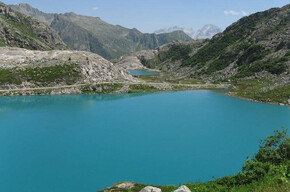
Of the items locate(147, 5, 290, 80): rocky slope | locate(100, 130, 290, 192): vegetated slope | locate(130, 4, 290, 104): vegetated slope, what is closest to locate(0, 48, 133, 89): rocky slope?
locate(130, 4, 290, 104): vegetated slope

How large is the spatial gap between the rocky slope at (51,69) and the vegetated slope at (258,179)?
120 m

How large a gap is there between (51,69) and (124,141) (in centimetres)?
10340

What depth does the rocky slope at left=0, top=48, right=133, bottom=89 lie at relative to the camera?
13162 centimetres

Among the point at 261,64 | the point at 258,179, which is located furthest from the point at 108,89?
the point at 258,179

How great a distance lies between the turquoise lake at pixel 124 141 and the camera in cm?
4125

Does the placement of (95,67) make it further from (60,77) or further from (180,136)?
(180,136)

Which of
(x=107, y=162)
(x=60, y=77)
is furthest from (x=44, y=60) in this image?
(x=107, y=162)

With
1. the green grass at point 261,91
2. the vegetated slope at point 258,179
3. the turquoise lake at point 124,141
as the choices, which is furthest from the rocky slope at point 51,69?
the vegetated slope at point 258,179

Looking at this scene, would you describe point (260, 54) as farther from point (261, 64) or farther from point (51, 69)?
point (51, 69)

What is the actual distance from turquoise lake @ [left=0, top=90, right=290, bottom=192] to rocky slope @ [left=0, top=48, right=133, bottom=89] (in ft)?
90.9

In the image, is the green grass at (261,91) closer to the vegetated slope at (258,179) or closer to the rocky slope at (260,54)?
the rocky slope at (260,54)

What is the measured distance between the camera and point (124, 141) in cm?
5816

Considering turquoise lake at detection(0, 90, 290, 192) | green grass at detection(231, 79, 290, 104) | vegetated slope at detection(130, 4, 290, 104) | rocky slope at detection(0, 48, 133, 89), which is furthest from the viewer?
rocky slope at detection(0, 48, 133, 89)

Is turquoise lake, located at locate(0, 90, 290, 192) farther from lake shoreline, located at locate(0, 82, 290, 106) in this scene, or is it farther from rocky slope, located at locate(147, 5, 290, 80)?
rocky slope, located at locate(147, 5, 290, 80)
